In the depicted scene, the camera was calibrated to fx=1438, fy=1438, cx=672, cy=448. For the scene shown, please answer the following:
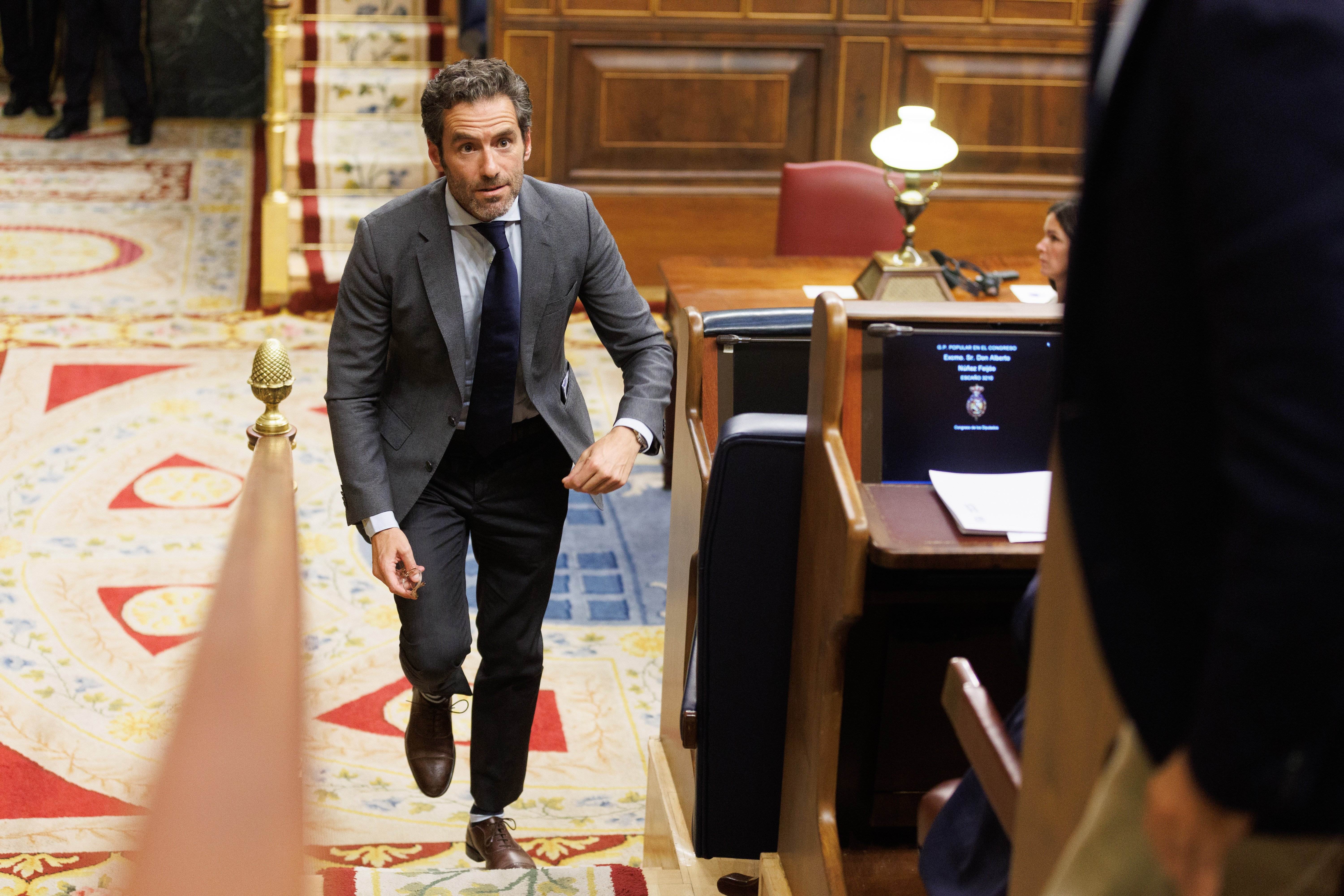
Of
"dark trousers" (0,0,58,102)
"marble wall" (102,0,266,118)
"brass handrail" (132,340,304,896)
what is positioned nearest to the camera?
"brass handrail" (132,340,304,896)

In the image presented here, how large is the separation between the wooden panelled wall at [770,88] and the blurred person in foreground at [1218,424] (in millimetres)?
5619

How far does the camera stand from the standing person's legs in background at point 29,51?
29.0 ft

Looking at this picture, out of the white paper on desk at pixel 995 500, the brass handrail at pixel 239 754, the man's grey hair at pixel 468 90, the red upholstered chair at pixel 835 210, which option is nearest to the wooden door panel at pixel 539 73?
the red upholstered chair at pixel 835 210

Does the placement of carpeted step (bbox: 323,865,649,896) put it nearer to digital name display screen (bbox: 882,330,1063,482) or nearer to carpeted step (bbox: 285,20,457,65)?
digital name display screen (bbox: 882,330,1063,482)

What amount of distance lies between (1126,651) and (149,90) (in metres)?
9.37

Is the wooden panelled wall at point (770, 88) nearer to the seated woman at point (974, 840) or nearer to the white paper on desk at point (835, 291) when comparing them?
the white paper on desk at point (835, 291)

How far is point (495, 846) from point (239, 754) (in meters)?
2.23

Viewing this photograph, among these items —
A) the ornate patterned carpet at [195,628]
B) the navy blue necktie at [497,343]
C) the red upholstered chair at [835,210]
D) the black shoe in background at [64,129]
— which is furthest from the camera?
the black shoe in background at [64,129]

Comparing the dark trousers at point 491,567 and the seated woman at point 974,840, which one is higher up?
the seated woman at point 974,840

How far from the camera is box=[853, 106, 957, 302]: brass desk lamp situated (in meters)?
3.91

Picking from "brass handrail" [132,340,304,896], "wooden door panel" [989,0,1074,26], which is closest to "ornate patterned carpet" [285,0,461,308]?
"wooden door panel" [989,0,1074,26]

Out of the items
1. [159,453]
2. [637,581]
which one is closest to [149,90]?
[159,453]

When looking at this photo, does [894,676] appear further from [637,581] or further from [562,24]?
[562,24]

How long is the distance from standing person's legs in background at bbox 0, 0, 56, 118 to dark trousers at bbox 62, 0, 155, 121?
15cm
